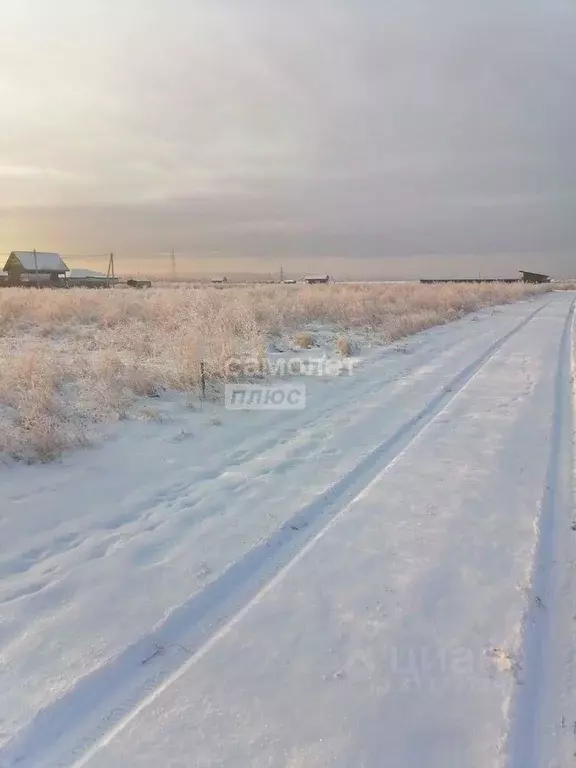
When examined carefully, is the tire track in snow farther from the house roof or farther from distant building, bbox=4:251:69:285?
the house roof

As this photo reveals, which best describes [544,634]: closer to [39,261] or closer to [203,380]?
[203,380]

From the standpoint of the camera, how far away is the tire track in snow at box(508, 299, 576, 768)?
7.79 feet

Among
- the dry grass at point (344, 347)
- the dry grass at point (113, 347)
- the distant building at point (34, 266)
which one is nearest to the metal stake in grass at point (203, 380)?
the dry grass at point (113, 347)

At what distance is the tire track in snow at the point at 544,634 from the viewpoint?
238 cm

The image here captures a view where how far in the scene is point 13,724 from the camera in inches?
98.5

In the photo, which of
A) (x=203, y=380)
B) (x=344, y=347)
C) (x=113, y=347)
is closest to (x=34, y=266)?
(x=113, y=347)

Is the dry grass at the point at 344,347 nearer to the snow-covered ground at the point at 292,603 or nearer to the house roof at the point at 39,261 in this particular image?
the snow-covered ground at the point at 292,603

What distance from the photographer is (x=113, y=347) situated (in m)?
12.2

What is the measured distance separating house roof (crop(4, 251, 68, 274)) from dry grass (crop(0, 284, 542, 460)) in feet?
139

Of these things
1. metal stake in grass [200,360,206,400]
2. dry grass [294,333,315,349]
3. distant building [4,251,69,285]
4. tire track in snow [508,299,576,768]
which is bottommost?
tire track in snow [508,299,576,768]

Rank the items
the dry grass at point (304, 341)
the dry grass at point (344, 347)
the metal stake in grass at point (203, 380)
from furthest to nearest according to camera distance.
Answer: the dry grass at point (304, 341)
the dry grass at point (344, 347)
the metal stake in grass at point (203, 380)

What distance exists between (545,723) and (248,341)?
10.1 meters

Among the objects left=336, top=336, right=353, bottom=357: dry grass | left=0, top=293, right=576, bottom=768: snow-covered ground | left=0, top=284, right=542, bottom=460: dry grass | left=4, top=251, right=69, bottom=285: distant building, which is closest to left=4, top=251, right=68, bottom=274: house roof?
left=4, top=251, right=69, bottom=285: distant building

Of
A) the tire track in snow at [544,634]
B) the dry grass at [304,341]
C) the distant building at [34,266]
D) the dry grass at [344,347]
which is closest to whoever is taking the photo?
the tire track in snow at [544,634]
